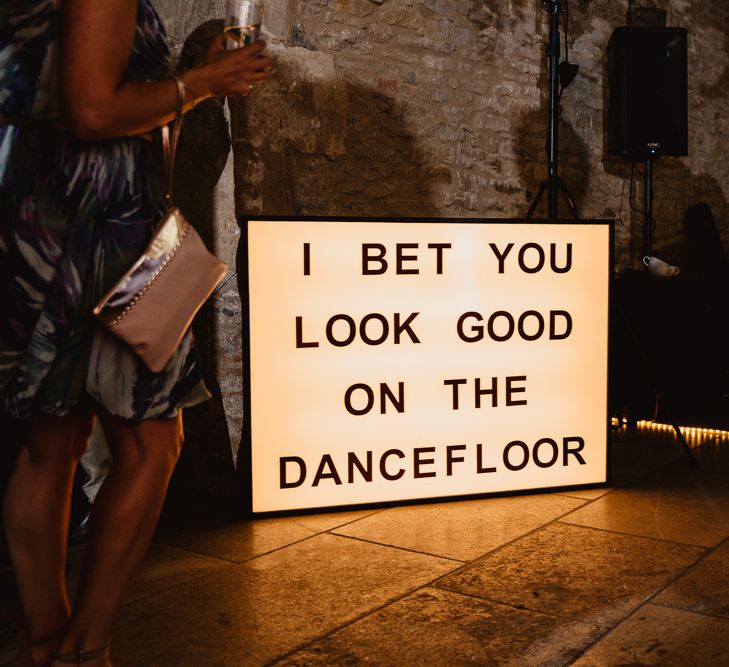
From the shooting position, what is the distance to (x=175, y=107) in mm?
1404

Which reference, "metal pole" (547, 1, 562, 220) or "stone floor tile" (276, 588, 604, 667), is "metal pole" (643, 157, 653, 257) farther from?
"stone floor tile" (276, 588, 604, 667)

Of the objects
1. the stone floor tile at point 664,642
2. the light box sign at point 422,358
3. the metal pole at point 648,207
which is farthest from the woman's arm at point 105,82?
the metal pole at point 648,207

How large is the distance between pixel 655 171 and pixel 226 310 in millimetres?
3846

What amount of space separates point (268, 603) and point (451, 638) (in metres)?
0.48

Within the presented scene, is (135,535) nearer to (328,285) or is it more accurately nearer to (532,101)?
(328,285)

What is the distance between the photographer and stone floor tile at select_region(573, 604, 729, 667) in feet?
5.68

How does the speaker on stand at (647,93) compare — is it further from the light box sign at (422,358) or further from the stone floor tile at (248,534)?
the stone floor tile at (248,534)

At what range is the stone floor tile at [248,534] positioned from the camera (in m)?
2.49

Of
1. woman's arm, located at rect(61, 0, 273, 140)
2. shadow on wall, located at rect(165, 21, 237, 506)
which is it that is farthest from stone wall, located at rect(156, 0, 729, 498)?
woman's arm, located at rect(61, 0, 273, 140)

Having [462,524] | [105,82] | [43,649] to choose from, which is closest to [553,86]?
[462,524]

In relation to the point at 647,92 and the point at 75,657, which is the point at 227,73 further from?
the point at 647,92

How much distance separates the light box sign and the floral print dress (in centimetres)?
→ 122

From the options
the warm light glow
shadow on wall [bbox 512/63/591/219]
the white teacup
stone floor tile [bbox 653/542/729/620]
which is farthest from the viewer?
the white teacup

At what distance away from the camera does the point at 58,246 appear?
4.58ft
